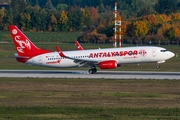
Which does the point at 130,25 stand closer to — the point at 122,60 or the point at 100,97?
the point at 122,60

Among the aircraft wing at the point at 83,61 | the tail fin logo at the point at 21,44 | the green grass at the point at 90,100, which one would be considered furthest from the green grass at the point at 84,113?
the tail fin logo at the point at 21,44

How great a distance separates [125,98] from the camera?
23844 millimetres

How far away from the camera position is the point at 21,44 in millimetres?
43594

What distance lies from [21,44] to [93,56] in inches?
425

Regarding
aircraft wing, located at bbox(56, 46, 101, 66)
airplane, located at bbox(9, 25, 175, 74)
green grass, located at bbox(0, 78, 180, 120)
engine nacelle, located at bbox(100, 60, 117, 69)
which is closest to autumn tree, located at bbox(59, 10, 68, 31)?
airplane, located at bbox(9, 25, 175, 74)

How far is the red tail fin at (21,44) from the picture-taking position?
142 feet

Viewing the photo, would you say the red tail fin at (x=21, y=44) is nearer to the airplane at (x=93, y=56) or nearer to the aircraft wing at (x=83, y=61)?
the airplane at (x=93, y=56)

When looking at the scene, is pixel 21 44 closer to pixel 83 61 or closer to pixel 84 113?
pixel 83 61

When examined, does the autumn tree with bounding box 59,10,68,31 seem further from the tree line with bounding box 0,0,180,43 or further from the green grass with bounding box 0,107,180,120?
the green grass with bounding box 0,107,180,120

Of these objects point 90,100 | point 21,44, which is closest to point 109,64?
point 21,44

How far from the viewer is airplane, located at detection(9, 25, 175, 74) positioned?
4184cm

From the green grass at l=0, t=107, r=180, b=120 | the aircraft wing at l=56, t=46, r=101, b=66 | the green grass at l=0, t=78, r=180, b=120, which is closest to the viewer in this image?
the green grass at l=0, t=107, r=180, b=120

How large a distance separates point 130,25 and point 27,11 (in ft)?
243

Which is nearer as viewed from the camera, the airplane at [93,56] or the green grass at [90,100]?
the green grass at [90,100]
